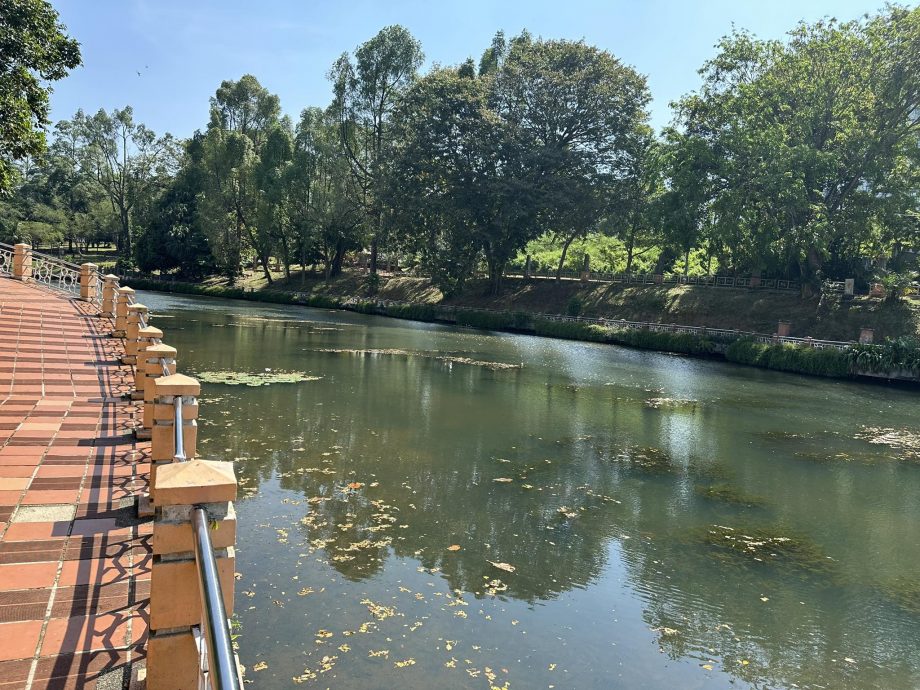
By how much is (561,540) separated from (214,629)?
632cm

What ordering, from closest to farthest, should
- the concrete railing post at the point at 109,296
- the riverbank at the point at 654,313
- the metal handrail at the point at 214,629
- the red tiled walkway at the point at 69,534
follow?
1. the metal handrail at the point at 214,629
2. the red tiled walkway at the point at 69,534
3. the concrete railing post at the point at 109,296
4. the riverbank at the point at 654,313

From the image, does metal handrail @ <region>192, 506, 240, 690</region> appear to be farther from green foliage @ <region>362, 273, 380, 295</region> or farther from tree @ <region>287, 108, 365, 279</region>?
tree @ <region>287, 108, 365, 279</region>

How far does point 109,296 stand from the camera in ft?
57.9

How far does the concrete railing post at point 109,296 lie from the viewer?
55.9ft

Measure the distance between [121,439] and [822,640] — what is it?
25.0 ft

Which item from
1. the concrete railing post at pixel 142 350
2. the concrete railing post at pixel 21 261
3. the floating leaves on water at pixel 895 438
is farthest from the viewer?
the concrete railing post at pixel 21 261

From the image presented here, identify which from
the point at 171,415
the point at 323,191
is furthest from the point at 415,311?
the point at 171,415

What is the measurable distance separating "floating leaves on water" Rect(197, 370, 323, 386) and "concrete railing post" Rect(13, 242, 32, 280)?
12.6 meters

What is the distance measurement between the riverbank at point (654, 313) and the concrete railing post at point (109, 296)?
23.8 metres

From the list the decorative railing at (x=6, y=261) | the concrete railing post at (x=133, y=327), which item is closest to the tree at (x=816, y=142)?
the concrete railing post at (x=133, y=327)

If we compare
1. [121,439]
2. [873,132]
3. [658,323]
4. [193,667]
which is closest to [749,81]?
[873,132]

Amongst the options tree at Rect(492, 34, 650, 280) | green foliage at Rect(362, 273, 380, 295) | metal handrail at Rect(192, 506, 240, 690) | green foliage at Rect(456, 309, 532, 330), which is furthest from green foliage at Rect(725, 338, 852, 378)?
green foliage at Rect(362, 273, 380, 295)

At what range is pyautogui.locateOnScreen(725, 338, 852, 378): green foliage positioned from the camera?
2509 centimetres

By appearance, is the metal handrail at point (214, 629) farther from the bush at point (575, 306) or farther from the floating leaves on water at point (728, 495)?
the bush at point (575, 306)
